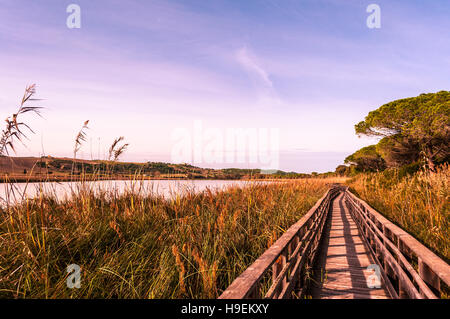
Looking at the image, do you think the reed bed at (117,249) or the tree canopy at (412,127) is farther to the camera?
the tree canopy at (412,127)

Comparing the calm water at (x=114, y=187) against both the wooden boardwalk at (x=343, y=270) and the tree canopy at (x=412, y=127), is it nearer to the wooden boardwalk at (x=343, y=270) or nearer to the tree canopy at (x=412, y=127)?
the wooden boardwalk at (x=343, y=270)

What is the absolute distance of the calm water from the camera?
11.3 ft

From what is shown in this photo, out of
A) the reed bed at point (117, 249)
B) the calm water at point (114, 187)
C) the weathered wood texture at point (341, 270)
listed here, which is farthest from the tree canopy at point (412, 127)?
the reed bed at point (117, 249)

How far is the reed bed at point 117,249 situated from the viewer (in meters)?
2.44

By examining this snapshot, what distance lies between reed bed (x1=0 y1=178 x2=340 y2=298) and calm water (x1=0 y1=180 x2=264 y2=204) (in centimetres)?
11

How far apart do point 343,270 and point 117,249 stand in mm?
3571

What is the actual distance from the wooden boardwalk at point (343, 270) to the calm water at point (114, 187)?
9.08 ft

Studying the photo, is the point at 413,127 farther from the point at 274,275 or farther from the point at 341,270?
the point at 274,275

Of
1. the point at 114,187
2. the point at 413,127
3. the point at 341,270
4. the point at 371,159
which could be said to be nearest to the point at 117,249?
the point at 114,187

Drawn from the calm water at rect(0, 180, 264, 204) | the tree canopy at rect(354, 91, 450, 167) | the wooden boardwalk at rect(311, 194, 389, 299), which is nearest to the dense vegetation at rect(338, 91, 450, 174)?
the tree canopy at rect(354, 91, 450, 167)

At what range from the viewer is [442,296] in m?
2.51
